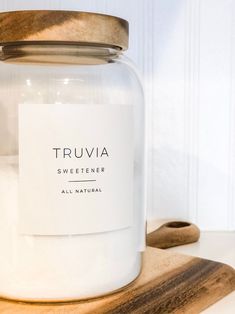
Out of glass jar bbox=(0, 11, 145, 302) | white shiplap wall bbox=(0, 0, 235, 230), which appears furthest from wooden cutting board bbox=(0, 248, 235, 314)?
white shiplap wall bbox=(0, 0, 235, 230)

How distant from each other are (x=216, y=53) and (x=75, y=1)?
23 centimetres

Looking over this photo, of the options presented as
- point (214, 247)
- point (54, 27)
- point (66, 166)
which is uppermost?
point (54, 27)

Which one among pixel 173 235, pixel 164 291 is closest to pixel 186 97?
pixel 173 235

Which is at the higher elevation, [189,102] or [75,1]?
[75,1]

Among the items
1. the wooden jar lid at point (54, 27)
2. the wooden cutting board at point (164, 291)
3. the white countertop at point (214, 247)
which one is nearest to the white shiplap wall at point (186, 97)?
the white countertop at point (214, 247)

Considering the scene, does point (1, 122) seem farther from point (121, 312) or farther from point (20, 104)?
point (121, 312)

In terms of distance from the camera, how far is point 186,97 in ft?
2.74

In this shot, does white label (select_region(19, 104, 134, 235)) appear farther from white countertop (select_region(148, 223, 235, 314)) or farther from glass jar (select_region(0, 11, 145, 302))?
white countertop (select_region(148, 223, 235, 314))

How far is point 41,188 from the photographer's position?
1.56 feet

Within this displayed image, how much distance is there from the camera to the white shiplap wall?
819mm

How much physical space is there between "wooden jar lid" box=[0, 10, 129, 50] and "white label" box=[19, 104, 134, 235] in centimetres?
6

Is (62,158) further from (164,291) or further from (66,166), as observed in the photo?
(164,291)

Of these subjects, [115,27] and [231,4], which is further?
[231,4]

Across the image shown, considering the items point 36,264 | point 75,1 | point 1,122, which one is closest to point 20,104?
point 1,122
